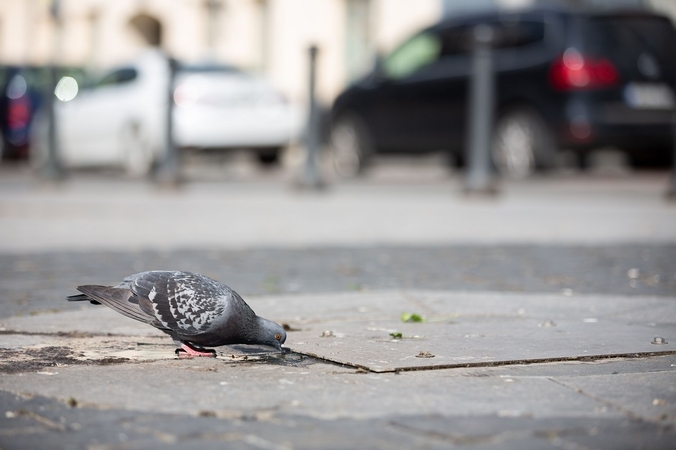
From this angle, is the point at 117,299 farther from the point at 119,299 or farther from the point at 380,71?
the point at 380,71

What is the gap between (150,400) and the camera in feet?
11.1

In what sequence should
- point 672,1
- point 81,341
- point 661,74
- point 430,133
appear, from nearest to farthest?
1. point 81,341
2. point 661,74
3. point 430,133
4. point 672,1

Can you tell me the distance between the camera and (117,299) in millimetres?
4051

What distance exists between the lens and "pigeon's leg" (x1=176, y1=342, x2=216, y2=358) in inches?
162

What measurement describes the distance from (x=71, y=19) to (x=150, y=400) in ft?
107

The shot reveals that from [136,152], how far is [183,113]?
100 cm

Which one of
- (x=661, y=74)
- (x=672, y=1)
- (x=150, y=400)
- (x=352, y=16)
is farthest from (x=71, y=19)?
(x=150, y=400)

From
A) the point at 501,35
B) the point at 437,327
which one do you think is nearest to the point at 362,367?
the point at 437,327

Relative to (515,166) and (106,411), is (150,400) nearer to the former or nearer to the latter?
(106,411)

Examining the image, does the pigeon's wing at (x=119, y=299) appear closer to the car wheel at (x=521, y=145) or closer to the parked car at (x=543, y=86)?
the parked car at (x=543, y=86)

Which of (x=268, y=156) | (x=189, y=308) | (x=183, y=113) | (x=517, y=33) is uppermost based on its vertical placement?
(x=517, y=33)

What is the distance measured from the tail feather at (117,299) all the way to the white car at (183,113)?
1105cm

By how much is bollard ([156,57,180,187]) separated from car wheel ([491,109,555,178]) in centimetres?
340

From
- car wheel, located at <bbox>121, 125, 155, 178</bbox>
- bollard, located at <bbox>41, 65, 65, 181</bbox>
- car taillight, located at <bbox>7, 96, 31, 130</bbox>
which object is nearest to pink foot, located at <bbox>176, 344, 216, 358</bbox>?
bollard, located at <bbox>41, 65, 65, 181</bbox>
